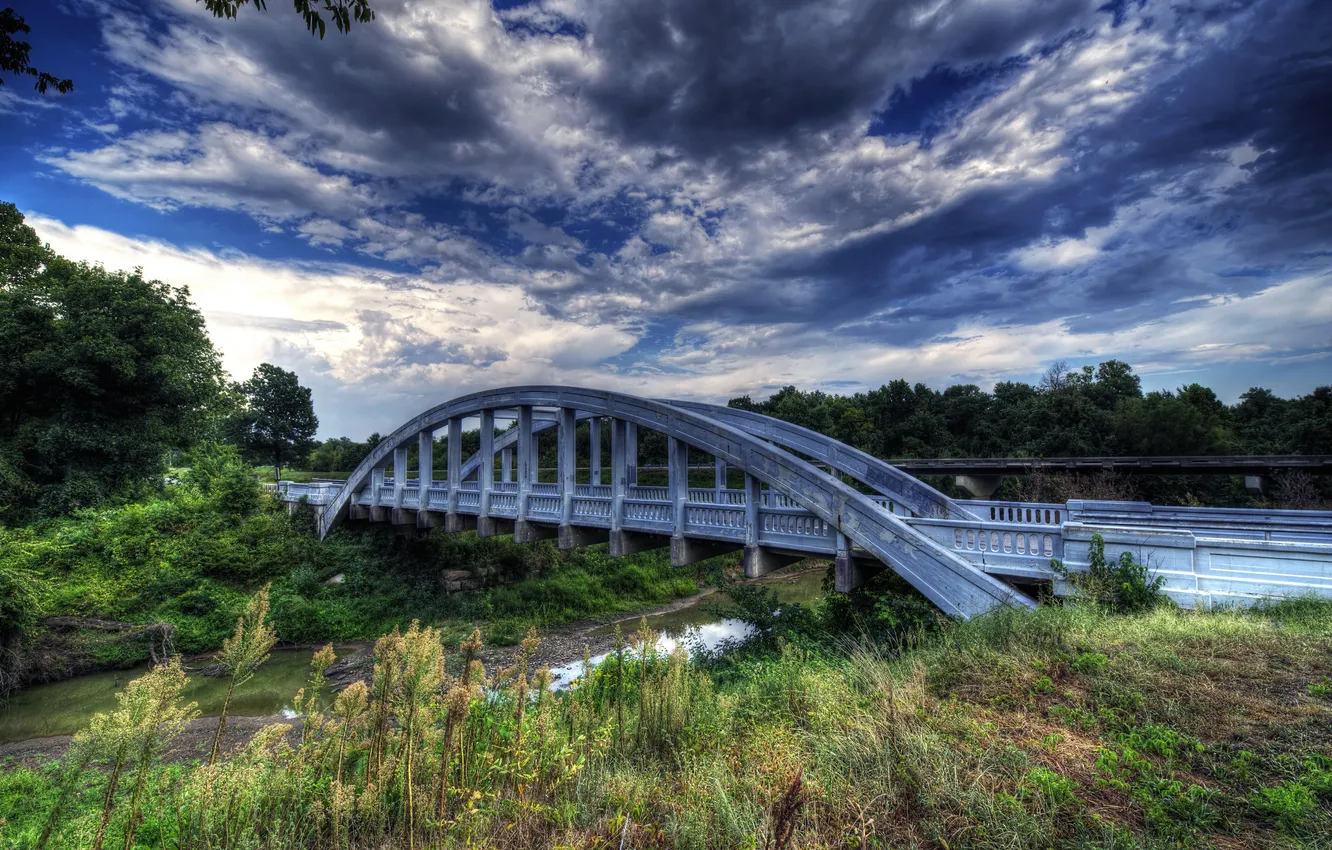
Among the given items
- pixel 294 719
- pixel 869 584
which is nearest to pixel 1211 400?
pixel 869 584

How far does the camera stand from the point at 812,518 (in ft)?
34.7

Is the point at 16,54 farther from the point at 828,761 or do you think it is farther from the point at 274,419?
the point at 274,419

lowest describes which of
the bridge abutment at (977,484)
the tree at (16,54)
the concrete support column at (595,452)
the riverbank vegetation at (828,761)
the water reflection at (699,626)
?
the water reflection at (699,626)

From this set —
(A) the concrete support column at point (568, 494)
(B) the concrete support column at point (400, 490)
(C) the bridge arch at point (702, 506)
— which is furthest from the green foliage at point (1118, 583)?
(B) the concrete support column at point (400, 490)

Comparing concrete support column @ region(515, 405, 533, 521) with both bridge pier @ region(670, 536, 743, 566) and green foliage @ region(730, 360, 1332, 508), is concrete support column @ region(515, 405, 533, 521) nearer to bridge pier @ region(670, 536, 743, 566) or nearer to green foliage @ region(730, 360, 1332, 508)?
bridge pier @ region(670, 536, 743, 566)

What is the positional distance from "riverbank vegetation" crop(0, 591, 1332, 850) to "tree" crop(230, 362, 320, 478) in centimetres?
5513

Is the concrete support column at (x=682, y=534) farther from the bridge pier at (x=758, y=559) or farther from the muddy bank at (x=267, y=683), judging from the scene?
the muddy bank at (x=267, y=683)

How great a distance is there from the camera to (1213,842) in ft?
9.50

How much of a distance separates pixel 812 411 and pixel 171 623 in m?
38.7

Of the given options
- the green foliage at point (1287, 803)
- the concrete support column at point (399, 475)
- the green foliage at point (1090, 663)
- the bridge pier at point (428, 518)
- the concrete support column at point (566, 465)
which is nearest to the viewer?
the green foliage at point (1287, 803)

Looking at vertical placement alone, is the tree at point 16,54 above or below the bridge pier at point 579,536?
above

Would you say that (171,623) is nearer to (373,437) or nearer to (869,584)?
(869,584)

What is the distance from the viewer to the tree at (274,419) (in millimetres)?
50938

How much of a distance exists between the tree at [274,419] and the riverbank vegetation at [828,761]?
55127mm
